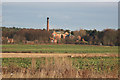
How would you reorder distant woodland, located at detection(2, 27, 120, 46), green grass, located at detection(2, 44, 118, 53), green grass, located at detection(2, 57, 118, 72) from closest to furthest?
1. green grass, located at detection(2, 57, 118, 72)
2. distant woodland, located at detection(2, 27, 120, 46)
3. green grass, located at detection(2, 44, 118, 53)

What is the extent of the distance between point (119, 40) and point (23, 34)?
2671cm

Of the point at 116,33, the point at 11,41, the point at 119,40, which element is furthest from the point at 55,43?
the point at 116,33

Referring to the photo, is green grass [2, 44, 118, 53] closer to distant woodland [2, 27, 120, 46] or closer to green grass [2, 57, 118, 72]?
distant woodland [2, 27, 120, 46]

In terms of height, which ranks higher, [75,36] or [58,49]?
[75,36]

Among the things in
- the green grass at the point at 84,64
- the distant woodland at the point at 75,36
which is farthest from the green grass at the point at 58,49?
the green grass at the point at 84,64

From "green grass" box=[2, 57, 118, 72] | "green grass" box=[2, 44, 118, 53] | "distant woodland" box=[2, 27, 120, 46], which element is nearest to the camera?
"green grass" box=[2, 57, 118, 72]

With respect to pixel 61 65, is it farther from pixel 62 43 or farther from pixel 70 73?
pixel 62 43

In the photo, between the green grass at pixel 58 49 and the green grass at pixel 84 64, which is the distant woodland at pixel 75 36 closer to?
the green grass at pixel 58 49

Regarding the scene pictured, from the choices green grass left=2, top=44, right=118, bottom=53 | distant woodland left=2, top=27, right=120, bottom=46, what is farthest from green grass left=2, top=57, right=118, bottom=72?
green grass left=2, top=44, right=118, bottom=53

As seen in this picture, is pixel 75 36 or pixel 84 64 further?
pixel 75 36

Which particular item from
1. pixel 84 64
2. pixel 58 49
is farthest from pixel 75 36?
pixel 84 64

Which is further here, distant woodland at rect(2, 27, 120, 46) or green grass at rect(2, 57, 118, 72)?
distant woodland at rect(2, 27, 120, 46)

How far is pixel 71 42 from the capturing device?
79.3m

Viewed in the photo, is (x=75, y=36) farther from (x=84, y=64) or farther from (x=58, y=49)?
(x=84, y=64)
